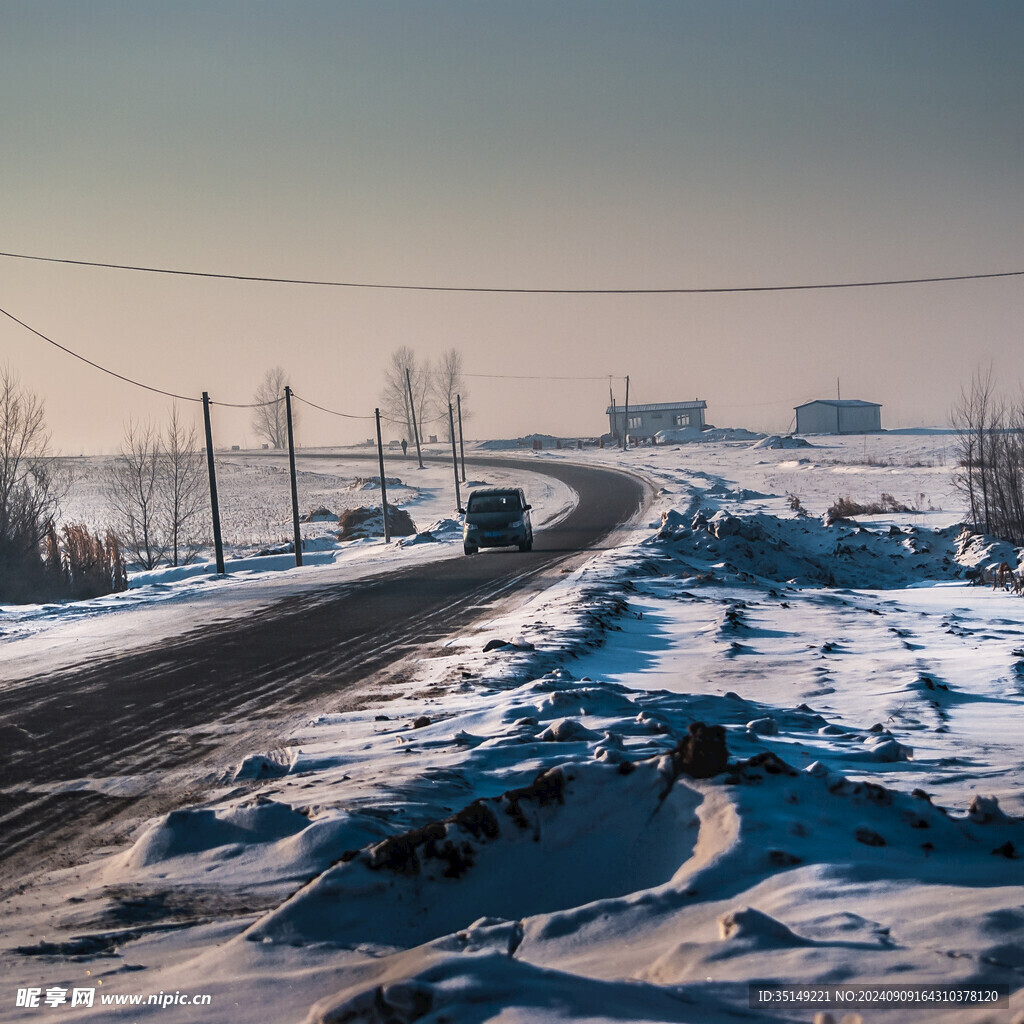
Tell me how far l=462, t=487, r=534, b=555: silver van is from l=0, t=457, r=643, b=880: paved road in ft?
25.5

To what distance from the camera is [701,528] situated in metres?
29.5

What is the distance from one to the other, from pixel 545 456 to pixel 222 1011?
9886cm

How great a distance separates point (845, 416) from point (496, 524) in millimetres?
98486

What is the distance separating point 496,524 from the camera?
30.8 meters

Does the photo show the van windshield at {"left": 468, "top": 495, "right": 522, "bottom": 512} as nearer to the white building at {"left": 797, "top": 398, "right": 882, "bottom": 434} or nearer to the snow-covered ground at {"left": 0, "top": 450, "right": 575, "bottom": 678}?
the snow-covered ground at {"left": 0, "top": 450, "right": 575, "bottom": 678}

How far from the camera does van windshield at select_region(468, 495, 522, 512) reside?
102ft

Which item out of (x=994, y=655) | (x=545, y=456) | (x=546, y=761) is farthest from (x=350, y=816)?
(x=545, y=456)

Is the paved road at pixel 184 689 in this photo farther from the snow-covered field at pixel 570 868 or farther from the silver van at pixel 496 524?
the silver van at pixel 496 524

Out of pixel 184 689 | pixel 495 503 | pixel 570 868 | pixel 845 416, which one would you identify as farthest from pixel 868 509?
pixel 845 416

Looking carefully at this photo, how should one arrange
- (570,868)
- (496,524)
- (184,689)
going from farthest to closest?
(496,524)
(184,689)
(570,868)

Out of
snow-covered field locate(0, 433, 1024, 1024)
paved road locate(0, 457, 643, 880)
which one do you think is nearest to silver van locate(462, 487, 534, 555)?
paved road locate(0, 457, 643, 880)

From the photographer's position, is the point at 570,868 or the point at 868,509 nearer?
the point at 570,868

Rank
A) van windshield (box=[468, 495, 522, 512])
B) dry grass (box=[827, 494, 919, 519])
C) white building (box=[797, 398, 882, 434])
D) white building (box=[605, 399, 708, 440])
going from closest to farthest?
van windshield (box=[468, 495, 522, 512])
dry grass (box=[827, 494, 919, 519])
white building (box=[797, 398, 882, 434])
white building (box=[605, 399, 708, 440])

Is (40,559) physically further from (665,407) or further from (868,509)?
(665,407)
